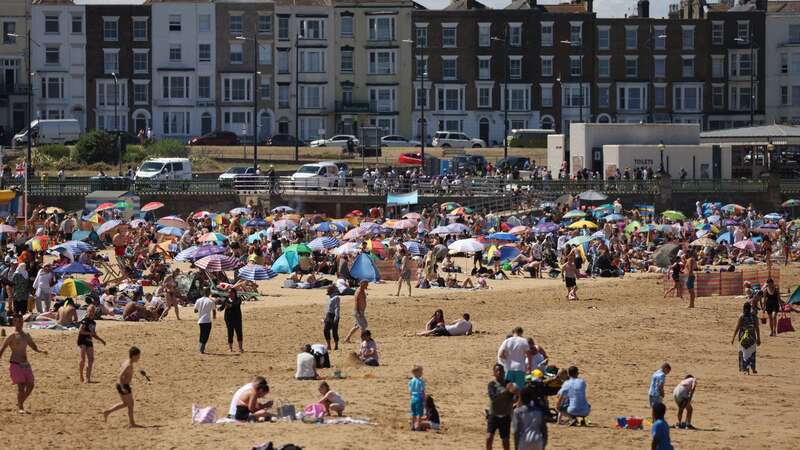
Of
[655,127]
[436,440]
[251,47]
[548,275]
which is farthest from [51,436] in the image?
[251,47]

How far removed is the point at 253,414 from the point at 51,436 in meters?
2.72

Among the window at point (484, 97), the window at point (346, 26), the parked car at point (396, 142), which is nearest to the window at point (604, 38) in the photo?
the window at point (484, 97)

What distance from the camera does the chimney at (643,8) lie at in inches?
3654

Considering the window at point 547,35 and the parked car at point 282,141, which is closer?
the parked car at point 282,141

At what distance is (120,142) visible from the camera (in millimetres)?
73625

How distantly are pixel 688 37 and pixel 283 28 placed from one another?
73.6ft

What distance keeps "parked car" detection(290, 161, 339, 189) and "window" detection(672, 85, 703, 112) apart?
106 ft

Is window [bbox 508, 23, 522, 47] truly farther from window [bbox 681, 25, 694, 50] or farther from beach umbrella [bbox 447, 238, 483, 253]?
beach umbrella [bbox 447, 238, 483, 253]

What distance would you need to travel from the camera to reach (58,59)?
86.1 m

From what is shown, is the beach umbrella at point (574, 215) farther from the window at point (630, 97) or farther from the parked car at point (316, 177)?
the window at point (630, 97)

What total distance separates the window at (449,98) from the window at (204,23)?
508 inches

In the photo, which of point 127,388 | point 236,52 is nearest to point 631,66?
point 236,52

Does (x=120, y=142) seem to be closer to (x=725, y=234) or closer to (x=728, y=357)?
(x=725, y=234)

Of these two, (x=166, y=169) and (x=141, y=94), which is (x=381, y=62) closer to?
(x=141, y=94)
